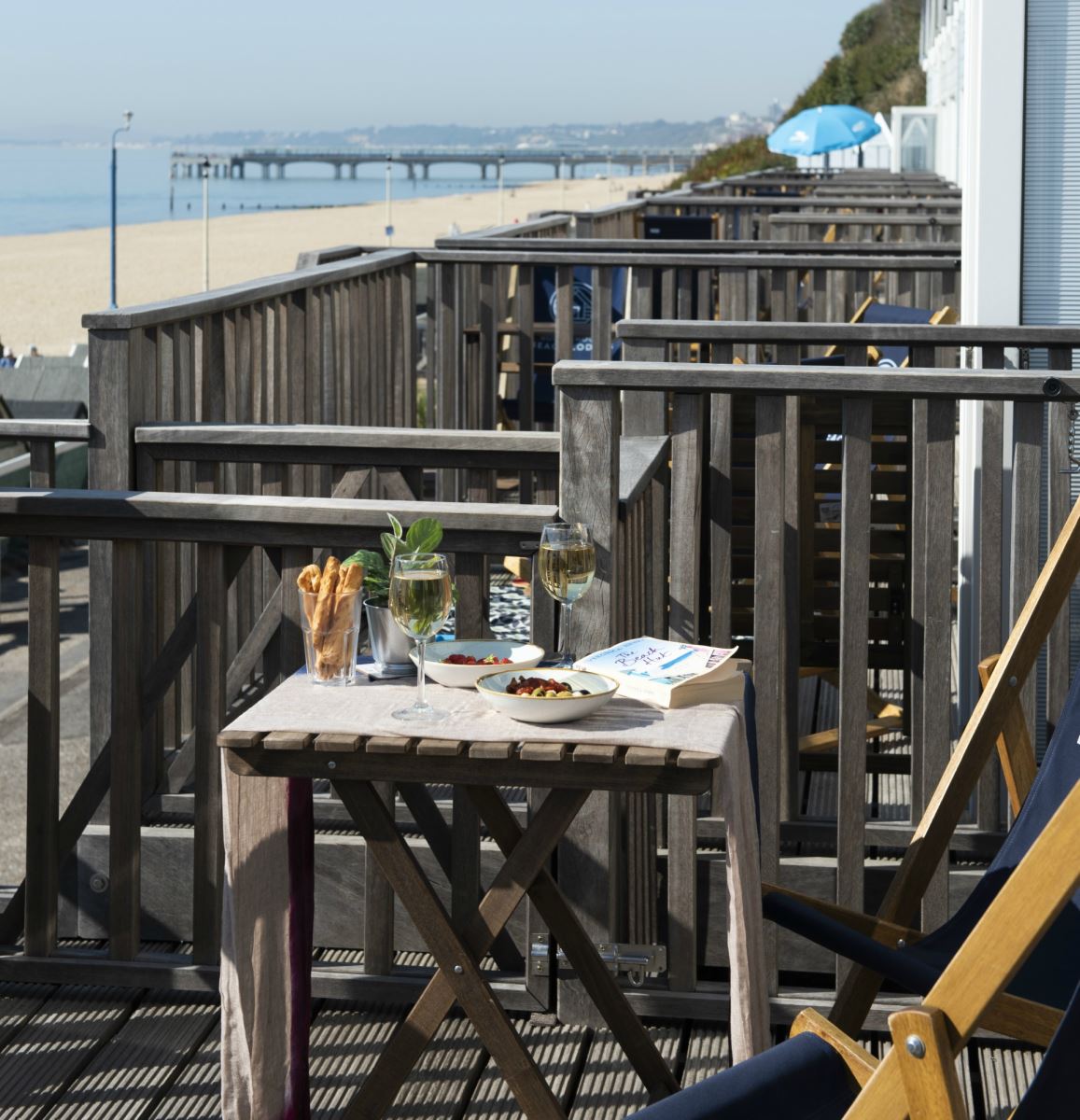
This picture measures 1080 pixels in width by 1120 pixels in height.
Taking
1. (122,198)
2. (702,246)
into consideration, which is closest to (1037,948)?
(702,246)

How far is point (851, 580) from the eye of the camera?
3.08 m

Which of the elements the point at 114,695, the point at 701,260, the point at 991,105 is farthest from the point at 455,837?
the point at 701,260

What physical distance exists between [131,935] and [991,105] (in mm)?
2863

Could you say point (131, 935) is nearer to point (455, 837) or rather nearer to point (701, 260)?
point (455, 837)

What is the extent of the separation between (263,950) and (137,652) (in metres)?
0.76

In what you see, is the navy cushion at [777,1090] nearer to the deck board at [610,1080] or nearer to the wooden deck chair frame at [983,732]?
the wooden deck chair frame at [983,732]

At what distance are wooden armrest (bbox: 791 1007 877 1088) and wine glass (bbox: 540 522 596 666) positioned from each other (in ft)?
2.55

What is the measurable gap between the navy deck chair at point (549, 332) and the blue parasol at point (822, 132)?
54.9 ft

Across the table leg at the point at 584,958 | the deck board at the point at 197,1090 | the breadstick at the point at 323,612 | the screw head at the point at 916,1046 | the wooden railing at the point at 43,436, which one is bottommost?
the deck board at the point at 197,1090

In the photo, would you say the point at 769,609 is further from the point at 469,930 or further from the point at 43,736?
the point at 43,736

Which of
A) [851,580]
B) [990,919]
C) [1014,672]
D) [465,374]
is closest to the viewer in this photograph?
[990,919]

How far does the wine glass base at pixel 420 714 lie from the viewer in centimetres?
239

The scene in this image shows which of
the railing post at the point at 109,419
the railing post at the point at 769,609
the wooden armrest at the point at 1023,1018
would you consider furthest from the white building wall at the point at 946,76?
the wooden armrest at the point at 1023,1018

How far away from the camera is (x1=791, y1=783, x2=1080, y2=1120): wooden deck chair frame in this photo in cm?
165
